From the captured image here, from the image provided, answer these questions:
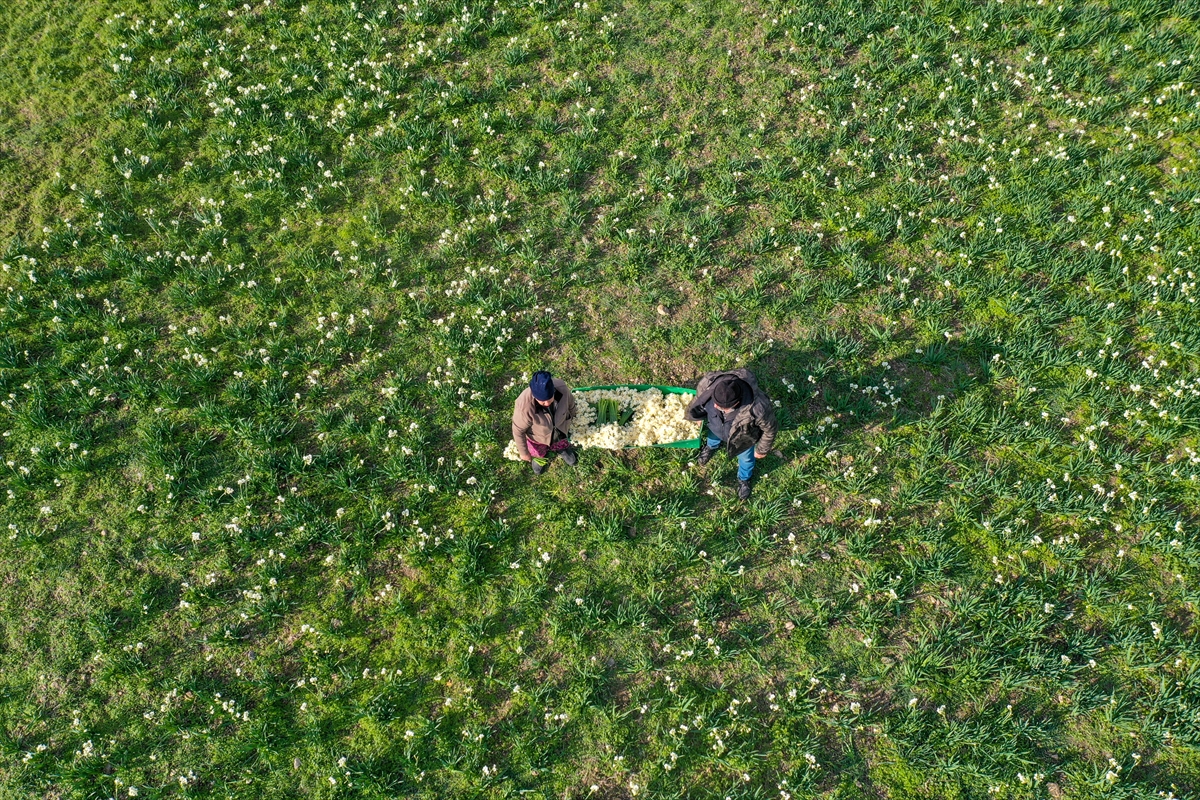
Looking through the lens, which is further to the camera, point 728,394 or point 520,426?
point 520,426

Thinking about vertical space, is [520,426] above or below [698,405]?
above

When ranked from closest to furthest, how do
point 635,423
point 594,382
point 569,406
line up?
point 569,406 < point 635,423 < point 594,382

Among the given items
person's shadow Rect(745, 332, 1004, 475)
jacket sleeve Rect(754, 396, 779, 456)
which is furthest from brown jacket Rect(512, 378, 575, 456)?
person's shadow Rect(745, 332, 1004, 475)

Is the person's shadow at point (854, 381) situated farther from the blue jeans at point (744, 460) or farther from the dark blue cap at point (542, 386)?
the dark blue cap at point (542, 386)

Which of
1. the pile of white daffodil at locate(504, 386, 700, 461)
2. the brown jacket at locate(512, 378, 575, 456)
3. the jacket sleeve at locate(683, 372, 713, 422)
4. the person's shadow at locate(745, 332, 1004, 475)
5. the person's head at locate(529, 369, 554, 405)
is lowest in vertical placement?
the person's shadow at locate(745, 332, 1004, 475)

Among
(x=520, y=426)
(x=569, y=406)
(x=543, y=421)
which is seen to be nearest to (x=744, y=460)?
(x=569, y=406)

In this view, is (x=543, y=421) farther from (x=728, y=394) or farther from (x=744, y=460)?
(x=744, y=460)

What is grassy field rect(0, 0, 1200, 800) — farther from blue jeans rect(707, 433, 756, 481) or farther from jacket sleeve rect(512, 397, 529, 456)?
jacket sleeve rect(512, 397, 529, 456)
